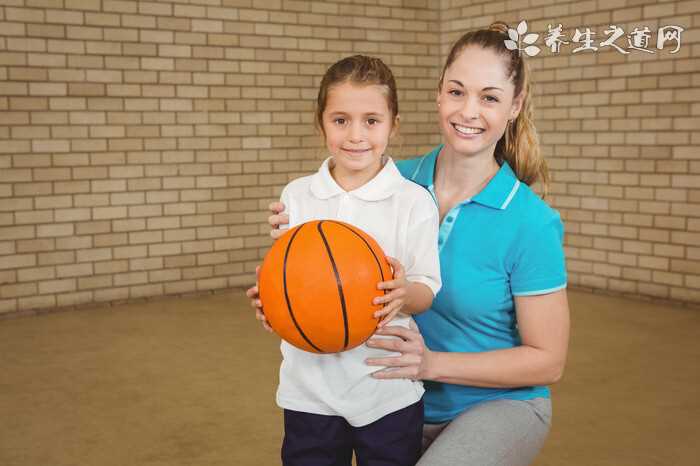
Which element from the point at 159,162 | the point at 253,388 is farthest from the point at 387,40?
the point at 253,388

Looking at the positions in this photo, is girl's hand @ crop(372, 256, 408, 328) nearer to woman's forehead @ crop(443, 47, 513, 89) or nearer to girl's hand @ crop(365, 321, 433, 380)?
girl's hand @ crop(365, 321, 433, 380)

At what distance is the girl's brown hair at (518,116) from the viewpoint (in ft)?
6.23

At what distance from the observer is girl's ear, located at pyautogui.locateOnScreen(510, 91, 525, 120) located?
197 cm

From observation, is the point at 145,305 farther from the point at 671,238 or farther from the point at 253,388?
the point at 671,238

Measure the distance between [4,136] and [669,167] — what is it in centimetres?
521

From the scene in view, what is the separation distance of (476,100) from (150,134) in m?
4.88

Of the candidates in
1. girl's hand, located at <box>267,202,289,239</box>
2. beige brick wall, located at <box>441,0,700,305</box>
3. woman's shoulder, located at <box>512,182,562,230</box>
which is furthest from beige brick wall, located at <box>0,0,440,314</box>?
woman's shoulder, located at <box>512,182,562,230</box>

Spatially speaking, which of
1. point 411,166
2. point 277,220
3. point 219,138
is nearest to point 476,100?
point 411,166

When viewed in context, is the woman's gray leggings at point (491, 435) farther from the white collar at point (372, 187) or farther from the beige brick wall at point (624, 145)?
the beige brick wall at point (624, 145)

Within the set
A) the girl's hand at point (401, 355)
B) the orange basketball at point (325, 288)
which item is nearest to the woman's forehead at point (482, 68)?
the orange basketball at point (325, 288)

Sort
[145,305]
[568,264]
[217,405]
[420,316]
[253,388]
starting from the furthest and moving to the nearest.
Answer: [568,264] < [145,305] < [253,388] < [217,405] < [420,316]

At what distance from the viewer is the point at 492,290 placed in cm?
188

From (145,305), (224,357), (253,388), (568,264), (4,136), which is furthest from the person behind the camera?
(568,264)

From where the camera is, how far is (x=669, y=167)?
5.97m
